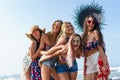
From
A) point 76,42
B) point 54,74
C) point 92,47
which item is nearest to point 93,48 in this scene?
point 92,47

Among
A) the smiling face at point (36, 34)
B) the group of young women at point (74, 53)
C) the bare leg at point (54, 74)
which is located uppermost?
the smiling face at point (36, 34)

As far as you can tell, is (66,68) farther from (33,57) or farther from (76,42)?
(33,57)

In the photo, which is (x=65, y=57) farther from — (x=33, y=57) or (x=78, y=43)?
(x=33, y=57)

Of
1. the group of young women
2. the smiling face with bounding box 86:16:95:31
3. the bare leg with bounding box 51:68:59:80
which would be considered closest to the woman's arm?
the group of young women

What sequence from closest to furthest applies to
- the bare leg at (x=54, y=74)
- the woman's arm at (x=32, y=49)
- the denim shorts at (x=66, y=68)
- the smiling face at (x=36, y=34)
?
1. the denim shorts at (x=66, y=68)
2. the bare leg at (x=54, y=74)
3. the smiling face at (x=36, y=34)
4. the woman's arm at (x=32, y=49)

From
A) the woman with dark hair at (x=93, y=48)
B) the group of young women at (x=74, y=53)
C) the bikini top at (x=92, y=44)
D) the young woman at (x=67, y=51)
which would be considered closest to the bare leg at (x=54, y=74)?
the group of young women at (x=74, y=53)

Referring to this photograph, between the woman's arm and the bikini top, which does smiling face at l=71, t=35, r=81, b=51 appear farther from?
the woman's arm

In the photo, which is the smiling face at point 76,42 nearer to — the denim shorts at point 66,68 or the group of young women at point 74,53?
the group of young women at point 74,53

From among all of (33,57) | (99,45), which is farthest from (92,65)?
(33,57)

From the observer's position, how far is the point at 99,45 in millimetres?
6730

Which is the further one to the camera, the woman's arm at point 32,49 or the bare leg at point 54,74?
the woman's arm at point 32,49

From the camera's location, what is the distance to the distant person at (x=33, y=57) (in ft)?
24.8

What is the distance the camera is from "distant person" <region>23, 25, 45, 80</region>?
298 inches

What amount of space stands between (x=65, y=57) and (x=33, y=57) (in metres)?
1.30
